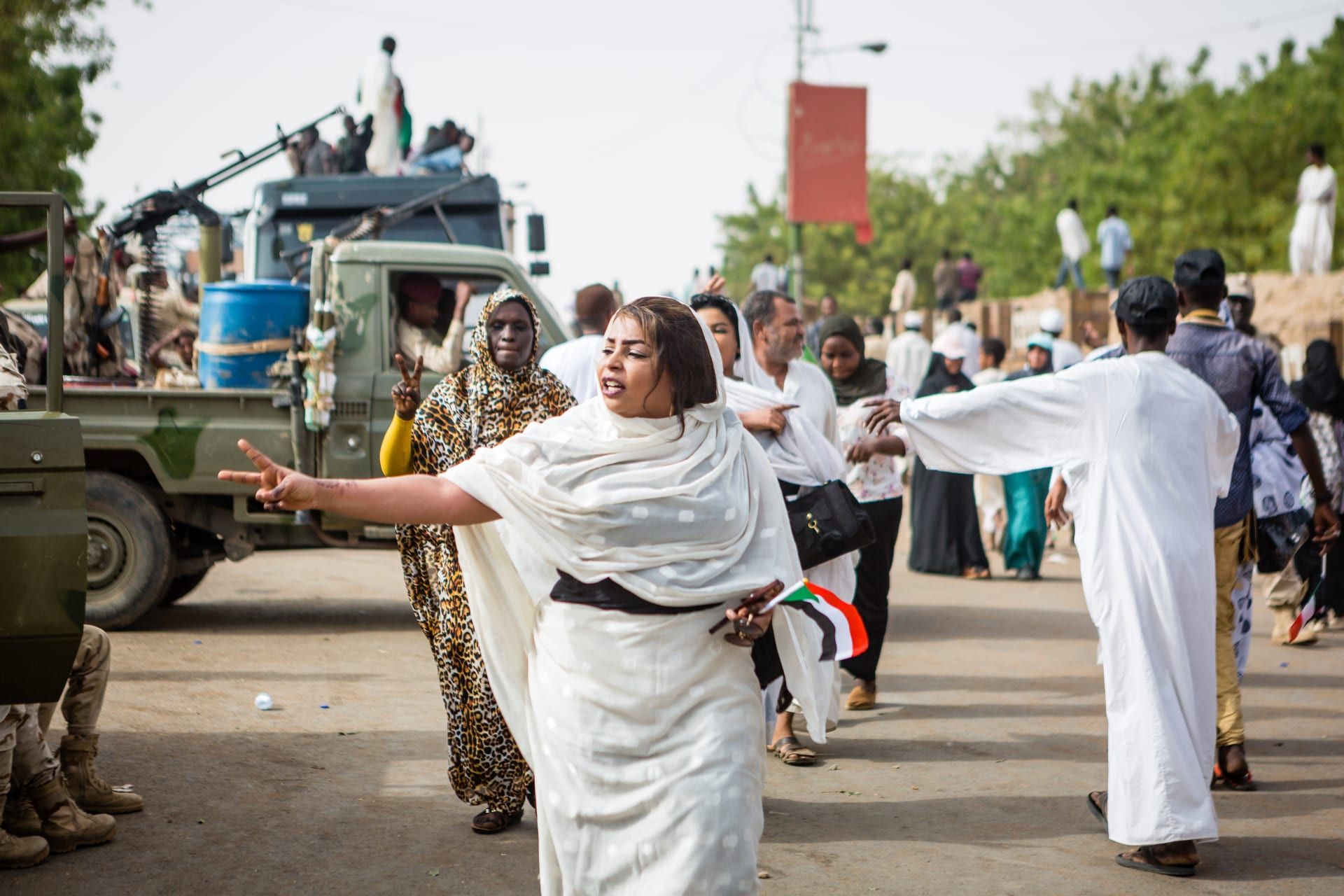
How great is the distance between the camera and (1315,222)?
20.5 metres

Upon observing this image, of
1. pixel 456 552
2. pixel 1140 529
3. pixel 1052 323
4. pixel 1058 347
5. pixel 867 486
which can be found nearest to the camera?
pixel 1140 529

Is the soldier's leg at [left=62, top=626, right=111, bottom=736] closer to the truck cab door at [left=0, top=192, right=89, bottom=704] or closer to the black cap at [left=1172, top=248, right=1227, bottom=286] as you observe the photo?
the truck cab door at [left=0, top=192, right=89, bottom=704]

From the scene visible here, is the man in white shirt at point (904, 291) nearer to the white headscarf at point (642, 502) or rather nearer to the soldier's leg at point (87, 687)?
the soldier's leg at point (87, 687)

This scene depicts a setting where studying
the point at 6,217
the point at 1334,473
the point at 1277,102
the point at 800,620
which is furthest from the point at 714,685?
the point at 1277,102

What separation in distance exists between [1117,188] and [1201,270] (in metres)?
47.2

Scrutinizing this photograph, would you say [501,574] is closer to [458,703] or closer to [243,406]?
[458,703]

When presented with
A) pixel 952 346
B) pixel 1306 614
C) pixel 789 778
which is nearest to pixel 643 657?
pixel 789 778

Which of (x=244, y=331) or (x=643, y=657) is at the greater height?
(x=244, y=331)

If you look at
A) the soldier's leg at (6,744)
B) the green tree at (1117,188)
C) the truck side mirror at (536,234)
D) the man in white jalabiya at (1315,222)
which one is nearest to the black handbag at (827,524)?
the soldier's leg at (6,744)

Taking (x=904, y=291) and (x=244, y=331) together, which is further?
(x=904, y=291)

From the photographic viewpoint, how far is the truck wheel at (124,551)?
8.88 m

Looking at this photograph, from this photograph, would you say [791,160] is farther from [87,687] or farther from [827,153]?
[87,687]

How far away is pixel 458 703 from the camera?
512 cm

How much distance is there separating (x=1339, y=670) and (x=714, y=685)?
6.14 metres
